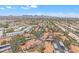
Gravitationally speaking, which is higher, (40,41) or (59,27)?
(59,27)

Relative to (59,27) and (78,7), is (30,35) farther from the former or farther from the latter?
(78,7)

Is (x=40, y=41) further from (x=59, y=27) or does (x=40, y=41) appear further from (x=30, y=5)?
(x=30, y=5)

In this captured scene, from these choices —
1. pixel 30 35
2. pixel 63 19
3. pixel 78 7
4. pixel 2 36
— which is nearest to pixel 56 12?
pixel 63 19

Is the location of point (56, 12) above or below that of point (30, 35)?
above
